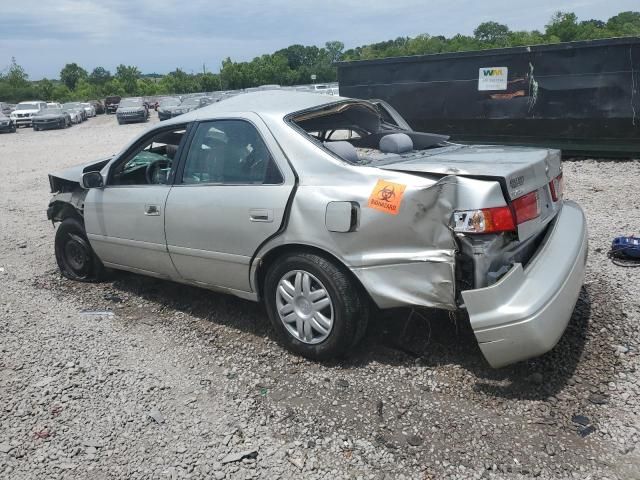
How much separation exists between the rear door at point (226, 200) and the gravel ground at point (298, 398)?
556mm

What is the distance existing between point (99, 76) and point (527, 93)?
359 ft

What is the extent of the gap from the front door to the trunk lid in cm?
188

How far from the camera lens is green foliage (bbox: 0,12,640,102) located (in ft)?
242

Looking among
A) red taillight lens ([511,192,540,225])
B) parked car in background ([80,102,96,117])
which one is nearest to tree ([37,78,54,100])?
parked car in background ([80,102,96,117])

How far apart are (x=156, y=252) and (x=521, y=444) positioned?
117 inches

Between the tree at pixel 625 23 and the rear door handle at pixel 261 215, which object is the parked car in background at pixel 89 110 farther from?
the tree at pixel 625 23

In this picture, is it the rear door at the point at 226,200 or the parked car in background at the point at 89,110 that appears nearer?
the rear door at the point at 226,200

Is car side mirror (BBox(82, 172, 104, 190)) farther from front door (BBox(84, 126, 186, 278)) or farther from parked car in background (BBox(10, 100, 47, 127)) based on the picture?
parked car in background (BBox(10, 100, 47, 127))

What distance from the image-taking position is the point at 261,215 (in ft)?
11.9

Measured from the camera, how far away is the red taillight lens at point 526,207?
10.1ft

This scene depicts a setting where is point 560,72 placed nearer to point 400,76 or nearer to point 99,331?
point 400,76

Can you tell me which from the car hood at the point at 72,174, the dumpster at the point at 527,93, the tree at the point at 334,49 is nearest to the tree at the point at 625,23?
the tree at the point at 334,49

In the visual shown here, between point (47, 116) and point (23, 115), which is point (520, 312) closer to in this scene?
point (47, 116)

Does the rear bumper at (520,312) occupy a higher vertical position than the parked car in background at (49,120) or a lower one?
lower
